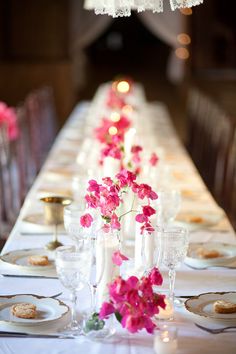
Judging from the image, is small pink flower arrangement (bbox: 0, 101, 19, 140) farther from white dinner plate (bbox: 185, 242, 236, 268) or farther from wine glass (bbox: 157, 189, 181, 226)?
white dinner plate (bbox: 185, 242, 236, 268)

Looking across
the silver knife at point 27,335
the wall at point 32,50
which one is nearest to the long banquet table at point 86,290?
the silver knife at point 27,335

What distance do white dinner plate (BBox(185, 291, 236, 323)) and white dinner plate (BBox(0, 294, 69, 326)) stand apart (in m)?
0.37

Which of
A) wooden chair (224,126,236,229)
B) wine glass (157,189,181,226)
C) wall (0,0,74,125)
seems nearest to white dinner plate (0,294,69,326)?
wine glass (157,189,181,226)

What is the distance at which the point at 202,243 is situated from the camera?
119 inches

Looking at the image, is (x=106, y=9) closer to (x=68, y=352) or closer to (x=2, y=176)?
(x=68, y=352)

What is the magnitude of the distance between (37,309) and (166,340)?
1.58ft

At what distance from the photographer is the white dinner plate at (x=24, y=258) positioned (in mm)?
2638

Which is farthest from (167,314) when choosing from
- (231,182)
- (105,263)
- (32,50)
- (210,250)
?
(32,50)

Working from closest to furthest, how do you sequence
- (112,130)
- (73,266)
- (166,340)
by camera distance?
(166,340) → (73,266) → (112,130)

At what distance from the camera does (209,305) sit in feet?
7.55

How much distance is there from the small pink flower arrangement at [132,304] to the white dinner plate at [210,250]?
0.88 meters

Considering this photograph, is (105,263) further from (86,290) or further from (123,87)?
(123,87)

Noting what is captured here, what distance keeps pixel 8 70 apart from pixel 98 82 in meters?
4.48

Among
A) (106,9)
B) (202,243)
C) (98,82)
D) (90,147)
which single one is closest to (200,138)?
(90,147)
